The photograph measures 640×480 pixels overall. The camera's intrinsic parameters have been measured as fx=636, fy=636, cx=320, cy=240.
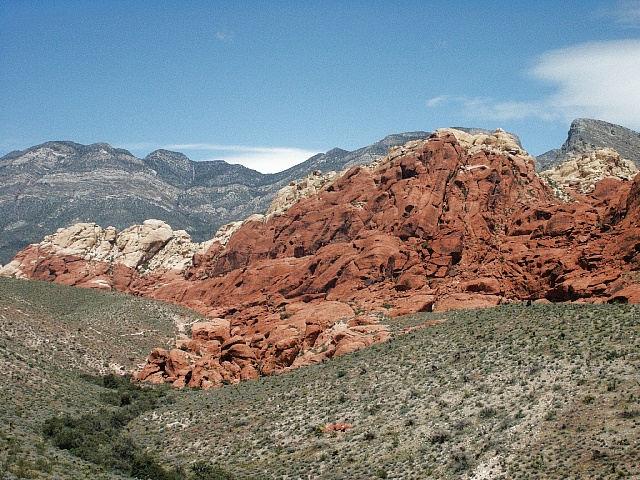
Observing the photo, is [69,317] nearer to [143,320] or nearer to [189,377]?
[143,320]

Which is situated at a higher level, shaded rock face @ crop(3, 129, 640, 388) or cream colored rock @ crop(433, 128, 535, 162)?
cream colored rock @ crop(433, 128, 535, 162)

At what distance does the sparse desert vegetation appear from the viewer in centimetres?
3200

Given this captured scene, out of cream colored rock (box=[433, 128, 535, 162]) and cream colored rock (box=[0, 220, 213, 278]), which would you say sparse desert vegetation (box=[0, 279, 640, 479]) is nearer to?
cream colored rock (box=[433, 128, 535, 162])

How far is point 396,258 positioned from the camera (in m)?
79.8

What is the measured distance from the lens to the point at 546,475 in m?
28.6

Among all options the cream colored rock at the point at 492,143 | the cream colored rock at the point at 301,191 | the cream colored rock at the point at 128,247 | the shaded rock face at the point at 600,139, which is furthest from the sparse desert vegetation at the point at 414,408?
the shaded rock face at the point at 600,139

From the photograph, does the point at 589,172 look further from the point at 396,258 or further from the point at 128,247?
the point at 128,247

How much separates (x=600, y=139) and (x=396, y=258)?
114 meters

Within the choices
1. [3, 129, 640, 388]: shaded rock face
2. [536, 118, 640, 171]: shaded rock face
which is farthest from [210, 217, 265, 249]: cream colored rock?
[536, 118, 640, 171]: shaded rock face

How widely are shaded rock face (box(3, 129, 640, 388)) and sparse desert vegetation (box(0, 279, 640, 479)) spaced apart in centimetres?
658

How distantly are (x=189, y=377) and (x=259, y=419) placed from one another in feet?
68.2

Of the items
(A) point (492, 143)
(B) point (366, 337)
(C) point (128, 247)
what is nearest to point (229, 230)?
(C) point (128, 247)

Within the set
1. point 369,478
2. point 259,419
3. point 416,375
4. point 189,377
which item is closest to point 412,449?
point 369,478

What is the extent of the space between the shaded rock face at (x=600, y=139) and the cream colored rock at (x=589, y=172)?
147 feet
